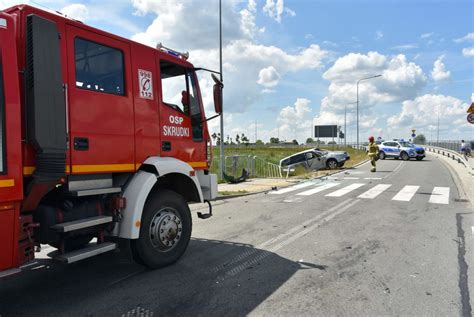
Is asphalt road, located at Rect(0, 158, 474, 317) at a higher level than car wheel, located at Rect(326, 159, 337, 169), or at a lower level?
lower

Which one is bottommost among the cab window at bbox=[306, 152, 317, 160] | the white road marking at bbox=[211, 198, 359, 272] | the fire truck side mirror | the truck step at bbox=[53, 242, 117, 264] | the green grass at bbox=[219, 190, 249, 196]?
the green grass at bbox=[219, 190, 249, 196]

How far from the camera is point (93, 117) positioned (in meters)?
4.35

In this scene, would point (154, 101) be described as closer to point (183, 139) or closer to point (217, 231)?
point (183, 139)

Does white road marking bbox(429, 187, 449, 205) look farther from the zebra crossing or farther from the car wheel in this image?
the car wheel

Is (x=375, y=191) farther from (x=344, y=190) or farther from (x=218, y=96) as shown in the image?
(x=218, y=96)

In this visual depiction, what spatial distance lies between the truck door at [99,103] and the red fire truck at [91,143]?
12mm

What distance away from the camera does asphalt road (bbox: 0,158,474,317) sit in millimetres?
3955

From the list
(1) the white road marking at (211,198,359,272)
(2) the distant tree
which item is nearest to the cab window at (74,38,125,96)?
(1) the white road marking at (211,198,359,272)

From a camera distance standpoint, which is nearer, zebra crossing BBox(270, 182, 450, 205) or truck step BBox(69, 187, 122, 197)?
truck step BBox(69, 187, 122, 197)

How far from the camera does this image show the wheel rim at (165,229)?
5.05 m

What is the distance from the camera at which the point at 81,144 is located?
4.21m

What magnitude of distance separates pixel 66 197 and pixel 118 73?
5.26ft

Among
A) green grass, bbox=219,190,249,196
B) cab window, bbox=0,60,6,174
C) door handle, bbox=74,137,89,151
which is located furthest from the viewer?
green grass, bbox=219,190,249,196

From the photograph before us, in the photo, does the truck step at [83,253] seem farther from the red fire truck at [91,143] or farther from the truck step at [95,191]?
the truck step at [95,191]
